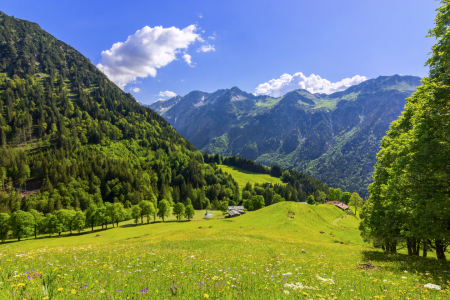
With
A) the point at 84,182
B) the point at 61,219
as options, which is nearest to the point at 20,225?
the point at 61,219

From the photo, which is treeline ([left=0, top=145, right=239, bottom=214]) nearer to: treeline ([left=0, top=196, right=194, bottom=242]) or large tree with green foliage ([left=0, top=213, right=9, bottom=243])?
treeline ([left=0, top=196, right=194, bottom=242])

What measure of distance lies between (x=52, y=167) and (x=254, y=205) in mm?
160800

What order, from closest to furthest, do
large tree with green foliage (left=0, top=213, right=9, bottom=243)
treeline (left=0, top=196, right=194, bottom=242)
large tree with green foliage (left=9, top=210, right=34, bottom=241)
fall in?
large tree with green foliage (left=0, top=213, right=9, bottom=243), large tree with green foliage (left=9, top=210, right=34, bottom=241), treeline (left=0, top=196, right=194, bottom=242)

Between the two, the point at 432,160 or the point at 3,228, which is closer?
the point at 432,160

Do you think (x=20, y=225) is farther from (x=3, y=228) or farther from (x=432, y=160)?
(x=432, y=160)

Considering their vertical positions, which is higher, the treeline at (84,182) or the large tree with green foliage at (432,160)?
the large tree with green foliage at (432,160)

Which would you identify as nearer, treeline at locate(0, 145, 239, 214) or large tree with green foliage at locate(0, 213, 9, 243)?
large tree with green foliage at locate(0, 213, 9, 243)

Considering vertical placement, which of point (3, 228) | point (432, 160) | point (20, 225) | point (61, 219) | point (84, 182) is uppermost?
point (432, 160)

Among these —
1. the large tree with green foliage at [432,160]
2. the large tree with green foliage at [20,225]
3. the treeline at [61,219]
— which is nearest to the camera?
the large tree with green foliage at [432,160]

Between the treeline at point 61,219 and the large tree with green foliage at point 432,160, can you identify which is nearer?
the large tree with green foliage at point 432,160

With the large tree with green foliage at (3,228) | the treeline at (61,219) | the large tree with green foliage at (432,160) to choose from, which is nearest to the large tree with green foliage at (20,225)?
the treeline at (61,219)

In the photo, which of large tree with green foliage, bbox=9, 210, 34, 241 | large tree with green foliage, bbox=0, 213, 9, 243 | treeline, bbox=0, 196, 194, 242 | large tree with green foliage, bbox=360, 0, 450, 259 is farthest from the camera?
treeline, bbox=0, 196, 194, 242

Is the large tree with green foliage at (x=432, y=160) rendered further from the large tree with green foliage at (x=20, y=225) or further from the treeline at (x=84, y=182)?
the treeline at (x=84, y=182)

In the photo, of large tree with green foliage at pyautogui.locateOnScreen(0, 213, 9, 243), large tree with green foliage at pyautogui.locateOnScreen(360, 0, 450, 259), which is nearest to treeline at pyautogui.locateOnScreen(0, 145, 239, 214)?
large tree with green foliage at pyautogui.locateOnScreen(0, 213, 9, 243)
